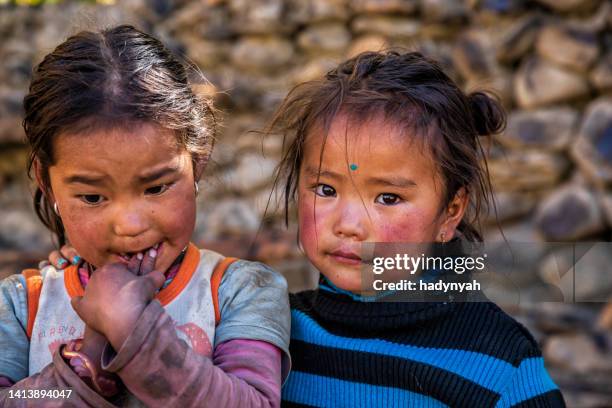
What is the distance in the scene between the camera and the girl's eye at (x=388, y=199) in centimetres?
171

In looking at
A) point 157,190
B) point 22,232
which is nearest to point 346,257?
point 157,190

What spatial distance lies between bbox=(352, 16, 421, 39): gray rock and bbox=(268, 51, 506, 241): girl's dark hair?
1.76 metres

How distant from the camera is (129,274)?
151 centimetres

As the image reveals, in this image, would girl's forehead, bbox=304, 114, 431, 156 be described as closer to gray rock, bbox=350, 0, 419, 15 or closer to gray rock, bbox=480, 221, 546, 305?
gray rock, bbox=480, 221, 546, 305

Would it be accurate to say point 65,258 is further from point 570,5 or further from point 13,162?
point 13,162

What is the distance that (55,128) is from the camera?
1.56 m

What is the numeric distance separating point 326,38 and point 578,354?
188 centimetres

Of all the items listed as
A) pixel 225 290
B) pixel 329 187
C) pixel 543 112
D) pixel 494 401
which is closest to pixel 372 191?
pixel 329 187

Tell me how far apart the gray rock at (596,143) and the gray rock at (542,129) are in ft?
0.20

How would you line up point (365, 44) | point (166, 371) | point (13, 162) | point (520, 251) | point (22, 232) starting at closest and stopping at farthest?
point (166, 371) → point (520, 251) → point (365, 44) → point (22, 232) → point (13, 162)

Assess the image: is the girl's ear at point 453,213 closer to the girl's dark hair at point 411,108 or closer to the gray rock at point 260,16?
the girl's dark hair at point 411,108

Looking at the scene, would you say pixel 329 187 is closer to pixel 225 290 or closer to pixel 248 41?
pixel 225 290

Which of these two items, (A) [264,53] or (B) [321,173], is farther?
(A) [264,53]

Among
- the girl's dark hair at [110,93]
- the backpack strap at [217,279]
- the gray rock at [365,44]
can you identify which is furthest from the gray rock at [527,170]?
the girl's dark hair at [110,93]
